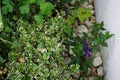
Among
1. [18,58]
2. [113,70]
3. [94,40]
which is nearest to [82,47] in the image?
[94,40]

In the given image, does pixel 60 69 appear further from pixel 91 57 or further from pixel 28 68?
pixel 91 57

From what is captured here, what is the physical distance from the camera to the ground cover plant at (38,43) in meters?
2.26

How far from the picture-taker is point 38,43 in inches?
94.3

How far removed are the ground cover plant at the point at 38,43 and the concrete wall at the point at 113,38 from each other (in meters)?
0.06

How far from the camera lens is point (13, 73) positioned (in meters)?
2.27

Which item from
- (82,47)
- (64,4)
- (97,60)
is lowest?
(97,60)

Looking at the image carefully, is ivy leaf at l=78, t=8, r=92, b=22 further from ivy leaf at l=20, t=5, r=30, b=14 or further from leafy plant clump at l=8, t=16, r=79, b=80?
ivy leaf at l=20, t=5, r=30, b=14

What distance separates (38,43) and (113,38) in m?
0.54

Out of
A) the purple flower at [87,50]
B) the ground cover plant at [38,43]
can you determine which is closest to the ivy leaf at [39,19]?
the ground cover plant at [38,43]

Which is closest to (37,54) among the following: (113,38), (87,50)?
(87,50)

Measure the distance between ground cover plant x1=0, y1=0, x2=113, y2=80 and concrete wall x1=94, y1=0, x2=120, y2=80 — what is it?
0.20 feet

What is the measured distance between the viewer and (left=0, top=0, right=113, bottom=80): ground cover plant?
7.41 feet

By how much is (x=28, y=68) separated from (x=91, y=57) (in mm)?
742

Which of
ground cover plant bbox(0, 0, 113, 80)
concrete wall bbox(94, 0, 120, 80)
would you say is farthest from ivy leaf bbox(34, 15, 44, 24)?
concrete wall bbox(94, 0, 120, 80)
